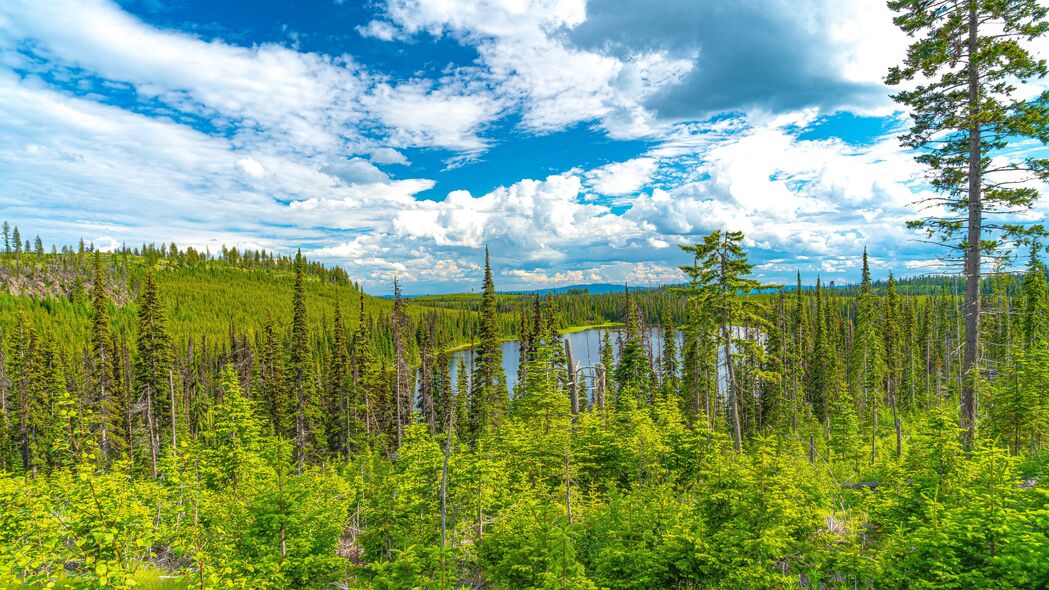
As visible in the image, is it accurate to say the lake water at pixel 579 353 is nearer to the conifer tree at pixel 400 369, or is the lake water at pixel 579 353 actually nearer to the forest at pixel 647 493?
the conifer tree at pixel 400 369

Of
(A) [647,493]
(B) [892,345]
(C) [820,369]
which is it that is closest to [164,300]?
(C) [820,369]

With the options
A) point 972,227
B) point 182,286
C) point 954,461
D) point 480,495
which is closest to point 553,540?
point 480,495

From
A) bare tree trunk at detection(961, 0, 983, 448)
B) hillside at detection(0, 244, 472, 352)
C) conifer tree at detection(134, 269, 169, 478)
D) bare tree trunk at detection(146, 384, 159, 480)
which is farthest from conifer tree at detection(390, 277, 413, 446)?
hillside at detection(0, 244, 472, 352)

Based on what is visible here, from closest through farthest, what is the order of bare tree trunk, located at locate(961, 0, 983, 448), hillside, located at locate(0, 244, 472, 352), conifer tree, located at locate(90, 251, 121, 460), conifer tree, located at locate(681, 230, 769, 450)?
bare tree trunk, located at locate(961, 0, 983, 448), conifer tree, located at locate(681, 230, 769, 450), conifer tree, located at locate(90, 251, 121, 460), hillside, located at locate(0, 244, 472, 352)

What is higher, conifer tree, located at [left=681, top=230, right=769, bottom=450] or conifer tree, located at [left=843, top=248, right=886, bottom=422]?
conifer tree, located at [left=681, top=230, right=769, bottom=450]

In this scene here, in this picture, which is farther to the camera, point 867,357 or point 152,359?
point 867,357

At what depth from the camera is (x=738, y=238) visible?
20.2m

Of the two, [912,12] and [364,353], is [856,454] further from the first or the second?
[364,353]

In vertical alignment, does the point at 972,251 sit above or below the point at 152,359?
above

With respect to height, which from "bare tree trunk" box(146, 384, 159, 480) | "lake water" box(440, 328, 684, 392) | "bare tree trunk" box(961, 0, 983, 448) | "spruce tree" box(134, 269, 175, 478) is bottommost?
"lake water" box(440, 328, 684, 392)

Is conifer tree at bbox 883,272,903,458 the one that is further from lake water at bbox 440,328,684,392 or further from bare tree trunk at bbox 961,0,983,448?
bare tree trunk at bbox 961,0,983,448

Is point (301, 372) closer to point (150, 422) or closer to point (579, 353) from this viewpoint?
point (150, 422)

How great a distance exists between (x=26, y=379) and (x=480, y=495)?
6053cm

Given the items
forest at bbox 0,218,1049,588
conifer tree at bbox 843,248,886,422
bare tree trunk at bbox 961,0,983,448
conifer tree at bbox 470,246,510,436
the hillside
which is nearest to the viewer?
forest at bbox 0,218,1049,588
